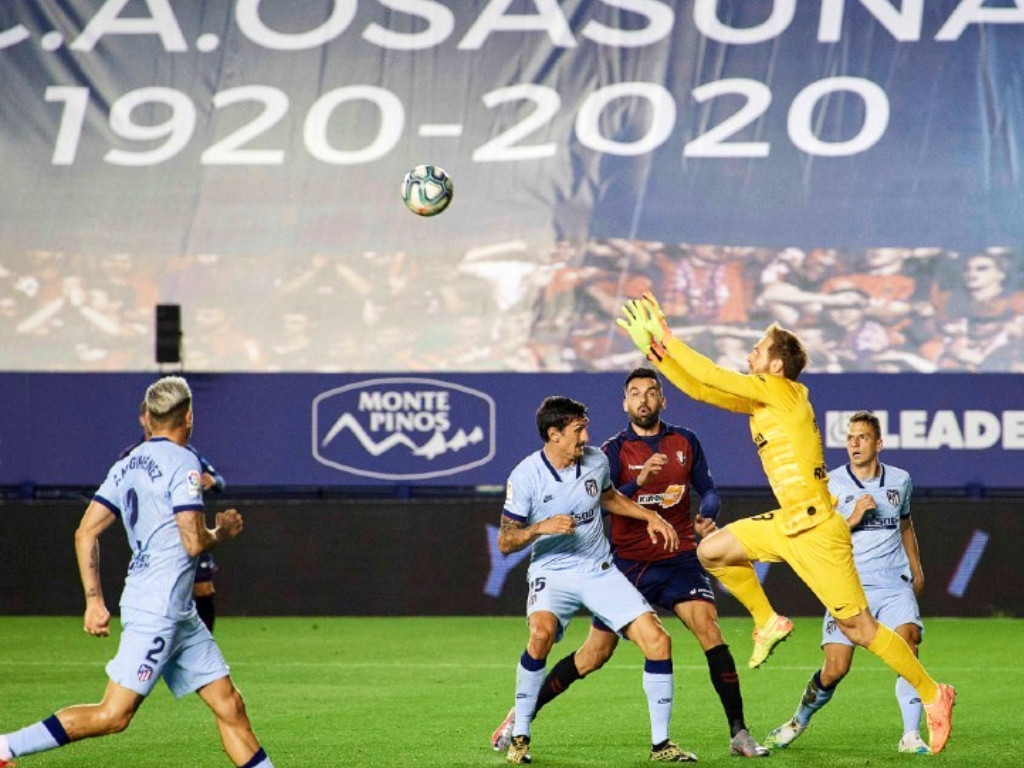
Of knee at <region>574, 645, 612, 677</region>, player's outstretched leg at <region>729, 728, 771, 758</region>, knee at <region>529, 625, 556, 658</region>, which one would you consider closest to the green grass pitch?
player's outstretched leg at <region>729, 728, 771, 758</region>

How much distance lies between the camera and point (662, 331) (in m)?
7.55

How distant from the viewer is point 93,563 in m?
6.53

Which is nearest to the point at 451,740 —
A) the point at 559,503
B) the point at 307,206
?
the point at 559,503

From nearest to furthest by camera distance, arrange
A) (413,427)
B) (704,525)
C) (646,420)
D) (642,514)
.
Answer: (642,514) < (704,525) < (646,420) < (413,427)

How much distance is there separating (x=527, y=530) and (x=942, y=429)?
853cm

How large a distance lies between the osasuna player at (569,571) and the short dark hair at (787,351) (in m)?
0.93

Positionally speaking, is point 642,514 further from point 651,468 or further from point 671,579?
point 671,579

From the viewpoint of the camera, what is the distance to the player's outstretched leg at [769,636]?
7.90 m

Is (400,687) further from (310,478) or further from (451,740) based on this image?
(310,478)

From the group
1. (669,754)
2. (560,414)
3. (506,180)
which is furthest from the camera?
(506,180)

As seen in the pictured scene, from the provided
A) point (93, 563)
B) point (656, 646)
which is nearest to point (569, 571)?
point (656, 646)

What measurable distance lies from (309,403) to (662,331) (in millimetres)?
8491

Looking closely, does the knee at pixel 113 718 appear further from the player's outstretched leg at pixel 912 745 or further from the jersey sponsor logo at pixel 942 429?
the jersey sponsor logo at pixel 942 429

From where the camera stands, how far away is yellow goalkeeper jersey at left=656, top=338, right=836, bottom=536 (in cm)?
776
